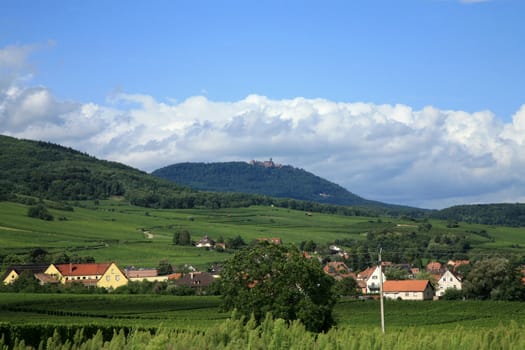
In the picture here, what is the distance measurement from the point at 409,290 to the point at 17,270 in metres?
55.1

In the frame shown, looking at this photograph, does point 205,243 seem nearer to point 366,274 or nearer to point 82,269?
point 366,274

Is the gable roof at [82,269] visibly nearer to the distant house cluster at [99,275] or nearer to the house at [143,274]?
the distant house cluster at [99,275]

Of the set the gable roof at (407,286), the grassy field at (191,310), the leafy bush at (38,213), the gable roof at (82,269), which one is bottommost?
the grassy field at (191,310)

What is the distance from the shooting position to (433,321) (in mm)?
73188

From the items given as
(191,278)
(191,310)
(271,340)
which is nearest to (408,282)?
(191,278)

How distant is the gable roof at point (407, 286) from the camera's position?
11108 cm

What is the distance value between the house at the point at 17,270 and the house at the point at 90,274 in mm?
1417

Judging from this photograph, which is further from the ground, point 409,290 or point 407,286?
point 407,286

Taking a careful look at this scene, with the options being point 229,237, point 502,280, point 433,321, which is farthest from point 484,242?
point 433,321

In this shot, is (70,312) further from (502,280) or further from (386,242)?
(386,242)

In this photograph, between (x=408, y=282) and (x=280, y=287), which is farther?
(x=408, y=282)

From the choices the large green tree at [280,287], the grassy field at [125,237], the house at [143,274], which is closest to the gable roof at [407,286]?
the house at [143,274]

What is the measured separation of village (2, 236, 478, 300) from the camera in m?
112

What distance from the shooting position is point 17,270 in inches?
4641
